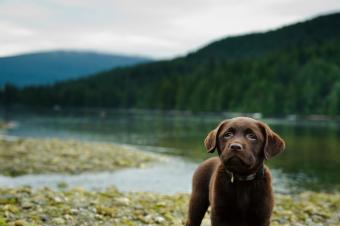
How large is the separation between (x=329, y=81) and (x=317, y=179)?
367 ft

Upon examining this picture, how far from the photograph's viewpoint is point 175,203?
51.6ft

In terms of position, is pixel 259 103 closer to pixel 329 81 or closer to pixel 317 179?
pixel 329 81

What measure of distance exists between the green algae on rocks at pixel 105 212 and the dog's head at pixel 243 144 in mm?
5195

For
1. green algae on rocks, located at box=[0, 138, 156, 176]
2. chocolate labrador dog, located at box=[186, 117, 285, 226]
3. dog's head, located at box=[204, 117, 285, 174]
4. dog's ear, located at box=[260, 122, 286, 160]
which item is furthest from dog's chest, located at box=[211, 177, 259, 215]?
green algae on rocks, located at box=[0, 138, 156, 176]

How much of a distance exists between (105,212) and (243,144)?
712 centimetres

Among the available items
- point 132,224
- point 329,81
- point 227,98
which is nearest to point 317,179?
point 132,224

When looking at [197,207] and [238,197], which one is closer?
[238,197]

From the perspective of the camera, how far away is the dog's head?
19.3 ft

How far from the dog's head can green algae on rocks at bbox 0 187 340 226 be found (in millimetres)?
5195

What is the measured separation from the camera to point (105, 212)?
1226 centimetres

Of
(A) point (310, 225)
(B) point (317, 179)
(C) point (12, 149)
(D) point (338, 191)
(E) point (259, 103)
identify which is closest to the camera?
(A) point (310, 225)

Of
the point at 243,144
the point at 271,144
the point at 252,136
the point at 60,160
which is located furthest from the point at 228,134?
the point at 60,160

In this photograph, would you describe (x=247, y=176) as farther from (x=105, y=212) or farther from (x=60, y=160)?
(x=60, y=160)

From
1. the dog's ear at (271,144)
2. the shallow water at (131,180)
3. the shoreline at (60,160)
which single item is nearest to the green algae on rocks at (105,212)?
the dog's ear at (271,144)
